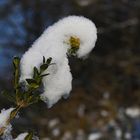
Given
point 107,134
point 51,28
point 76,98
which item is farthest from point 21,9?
point 51,28

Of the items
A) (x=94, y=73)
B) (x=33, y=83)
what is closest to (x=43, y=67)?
(x=33, y=83)

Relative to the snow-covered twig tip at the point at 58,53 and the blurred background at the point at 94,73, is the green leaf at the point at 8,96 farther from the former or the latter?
the blurred background at the point at 94,73

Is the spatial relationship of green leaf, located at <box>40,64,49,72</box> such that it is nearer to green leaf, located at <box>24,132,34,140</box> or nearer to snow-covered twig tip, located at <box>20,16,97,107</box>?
snow-covered twig tip, located at <box>20,16,97,107</box>

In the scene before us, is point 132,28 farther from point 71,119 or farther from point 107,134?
point 107,134

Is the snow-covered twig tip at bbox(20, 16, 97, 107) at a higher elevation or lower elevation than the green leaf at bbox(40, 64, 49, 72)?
higher

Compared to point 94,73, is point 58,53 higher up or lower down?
lower down

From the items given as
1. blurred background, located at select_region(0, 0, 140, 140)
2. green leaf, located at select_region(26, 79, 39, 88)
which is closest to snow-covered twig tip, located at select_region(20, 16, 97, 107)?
green leaf, located at select_region(26, 79, 39, 88)

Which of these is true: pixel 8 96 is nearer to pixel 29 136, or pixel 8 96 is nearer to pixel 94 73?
pixel 29 136

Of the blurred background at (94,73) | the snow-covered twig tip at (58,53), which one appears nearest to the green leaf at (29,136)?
the snow-covered twig tip at (58,53)
